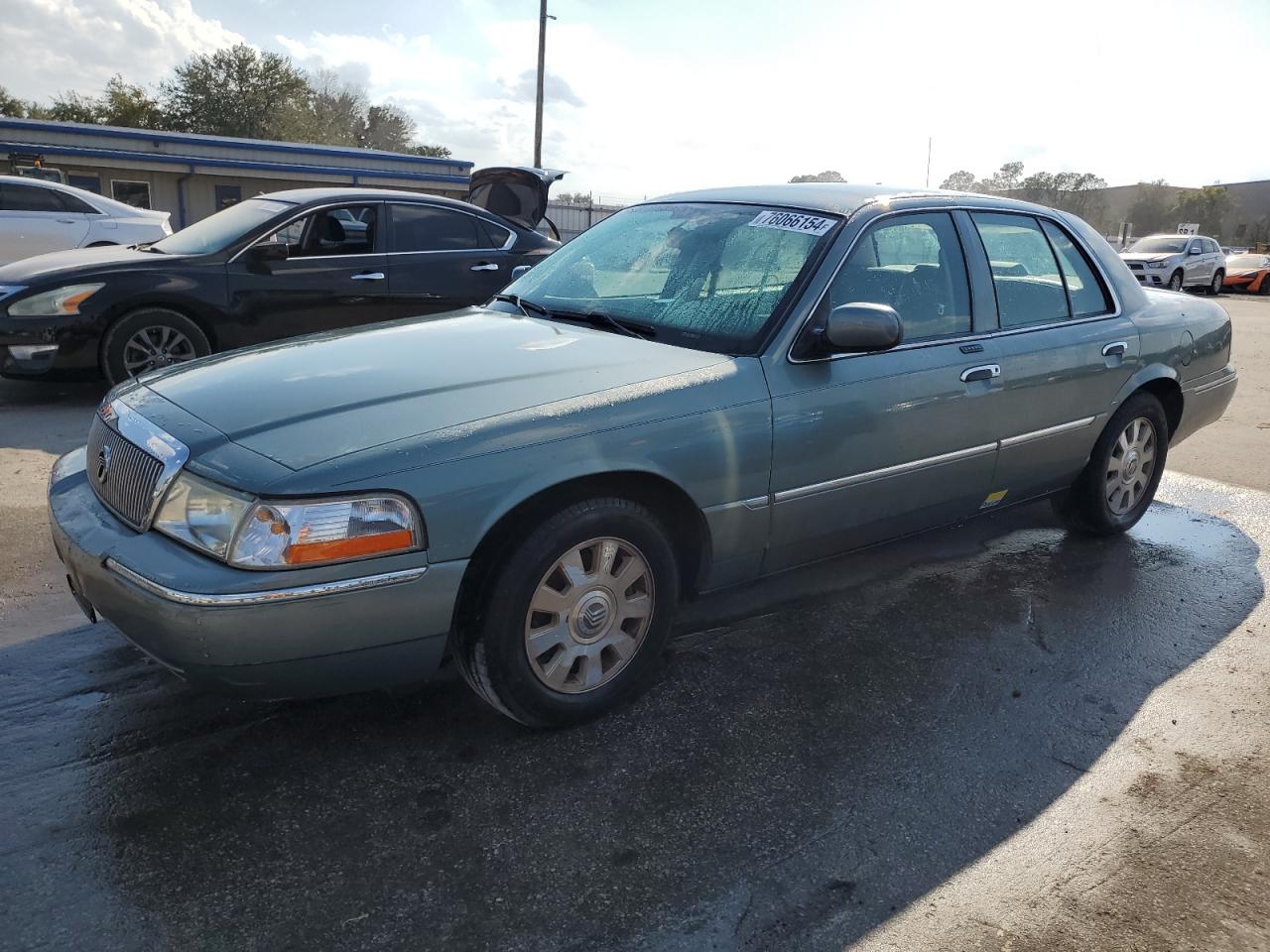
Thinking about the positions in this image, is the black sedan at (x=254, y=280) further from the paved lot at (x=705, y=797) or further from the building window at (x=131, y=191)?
the building window at (x=131, y=191)

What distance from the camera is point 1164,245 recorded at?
2505 cm

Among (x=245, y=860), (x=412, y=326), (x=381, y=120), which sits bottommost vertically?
(x=245, y=860)

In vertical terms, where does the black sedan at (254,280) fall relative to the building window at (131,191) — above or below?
below

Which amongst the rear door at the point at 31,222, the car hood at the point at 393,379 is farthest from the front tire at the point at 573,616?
the rear door at the point at 31,222

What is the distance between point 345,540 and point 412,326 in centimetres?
148

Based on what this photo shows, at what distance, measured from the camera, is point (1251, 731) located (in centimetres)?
320

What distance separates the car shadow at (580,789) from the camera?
7.22ft

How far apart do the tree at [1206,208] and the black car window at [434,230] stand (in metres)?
73.4

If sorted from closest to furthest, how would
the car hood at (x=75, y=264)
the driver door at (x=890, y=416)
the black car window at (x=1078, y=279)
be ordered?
the driver door at (x=890, y=416), the black car window at (x=1078, y=279), the car hood at (x=75, y=264)

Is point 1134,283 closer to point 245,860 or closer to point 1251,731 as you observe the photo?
point 1251,731

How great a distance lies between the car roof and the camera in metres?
3.72

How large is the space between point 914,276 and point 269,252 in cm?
500

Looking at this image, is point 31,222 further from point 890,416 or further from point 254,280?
point 890,416

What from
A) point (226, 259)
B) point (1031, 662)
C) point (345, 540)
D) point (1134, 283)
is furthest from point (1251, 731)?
point (226, 259)
